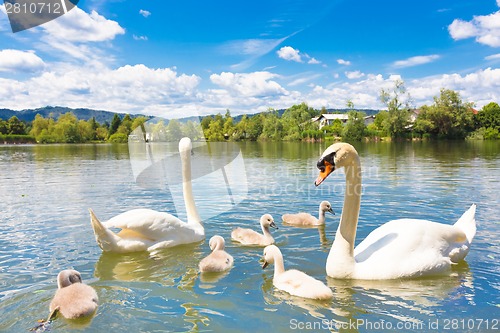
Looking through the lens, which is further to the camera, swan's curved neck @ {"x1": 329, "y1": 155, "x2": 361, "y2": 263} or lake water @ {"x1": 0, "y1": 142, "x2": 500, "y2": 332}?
swan's curved neck @ {"x1": 329, "y1": 155, "x2": 361, "y2": 263}

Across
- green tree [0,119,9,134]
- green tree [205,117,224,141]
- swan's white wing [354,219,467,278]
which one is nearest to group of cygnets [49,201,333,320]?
swan's white wing [354,219,467,278]

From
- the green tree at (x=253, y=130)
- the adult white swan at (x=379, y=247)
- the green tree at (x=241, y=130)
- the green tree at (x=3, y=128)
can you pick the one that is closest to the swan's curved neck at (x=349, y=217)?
the adult white swan at (x=379, y=247)

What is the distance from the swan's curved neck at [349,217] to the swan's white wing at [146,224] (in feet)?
9.35

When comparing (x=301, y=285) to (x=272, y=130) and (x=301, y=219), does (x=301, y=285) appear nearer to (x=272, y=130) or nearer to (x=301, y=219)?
(x=301, y=219)

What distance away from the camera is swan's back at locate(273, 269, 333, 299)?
5.28m

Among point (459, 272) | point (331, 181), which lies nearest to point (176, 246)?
point (459, 272)

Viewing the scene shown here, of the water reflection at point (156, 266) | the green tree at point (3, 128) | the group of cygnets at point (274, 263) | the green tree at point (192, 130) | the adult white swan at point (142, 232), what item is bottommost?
the water reflection at point (156, 266)

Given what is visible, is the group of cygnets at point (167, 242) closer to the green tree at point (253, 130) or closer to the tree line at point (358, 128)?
the tree line at point (358, 128)

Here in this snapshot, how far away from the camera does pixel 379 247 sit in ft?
20.1

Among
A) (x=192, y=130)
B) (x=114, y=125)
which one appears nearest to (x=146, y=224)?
(x=192, y=130)

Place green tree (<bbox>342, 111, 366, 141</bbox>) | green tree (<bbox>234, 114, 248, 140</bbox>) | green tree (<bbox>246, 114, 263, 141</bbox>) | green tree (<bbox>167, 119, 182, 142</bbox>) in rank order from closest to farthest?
green tree (<bbox>167, 119, 182, 142</bbox>) → green tree (<bbox>342, 111, 366, 141</bbox>) → green tree (<bbox>234, 114, 248, 140</bbox>) → green tree (<bbox>246, 114, 263, 141</bbox>)

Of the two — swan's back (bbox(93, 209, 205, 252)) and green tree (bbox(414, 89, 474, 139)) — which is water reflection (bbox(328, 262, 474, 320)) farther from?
green tree (bbox(414, 89, 474, 139))

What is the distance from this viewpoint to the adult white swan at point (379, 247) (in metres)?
5.85

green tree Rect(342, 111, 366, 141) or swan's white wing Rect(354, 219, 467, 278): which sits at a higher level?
green tree Rect(342, 111, 366, 141)
